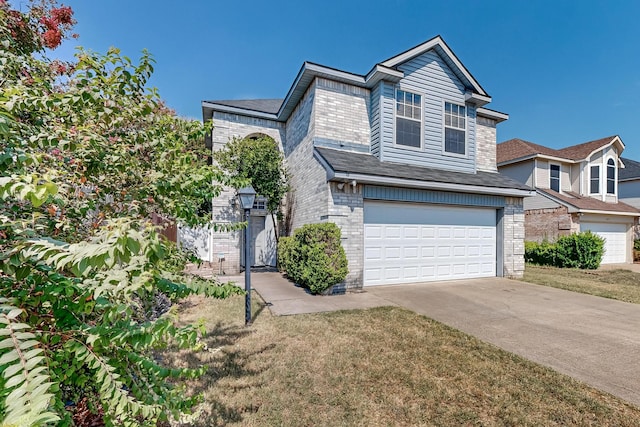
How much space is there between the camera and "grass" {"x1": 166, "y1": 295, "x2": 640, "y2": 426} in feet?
8.70

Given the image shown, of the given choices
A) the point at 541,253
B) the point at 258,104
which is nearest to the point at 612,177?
the point at 541,253

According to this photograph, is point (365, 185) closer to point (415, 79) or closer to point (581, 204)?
point (415, 79)

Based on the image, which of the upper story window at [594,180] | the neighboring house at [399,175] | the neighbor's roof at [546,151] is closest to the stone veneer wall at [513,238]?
the neighboring house at [399,175]

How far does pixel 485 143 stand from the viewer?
11172 mm

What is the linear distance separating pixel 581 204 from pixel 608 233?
3.71 m

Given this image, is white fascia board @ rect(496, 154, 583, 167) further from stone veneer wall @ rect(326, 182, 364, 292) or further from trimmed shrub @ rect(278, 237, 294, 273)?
trimmed shrub @ rect(278, 237, 294, 273)

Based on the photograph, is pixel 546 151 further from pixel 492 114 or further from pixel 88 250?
pixel 88 250

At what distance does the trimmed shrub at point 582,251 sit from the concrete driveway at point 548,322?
288 inches

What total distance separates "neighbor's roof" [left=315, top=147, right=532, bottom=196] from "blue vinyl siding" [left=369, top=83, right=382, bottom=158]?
0.32 meters

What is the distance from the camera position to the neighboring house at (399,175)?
7.96 m

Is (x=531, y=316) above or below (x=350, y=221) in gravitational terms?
below

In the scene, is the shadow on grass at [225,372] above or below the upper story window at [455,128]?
below

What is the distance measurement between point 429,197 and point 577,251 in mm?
10279

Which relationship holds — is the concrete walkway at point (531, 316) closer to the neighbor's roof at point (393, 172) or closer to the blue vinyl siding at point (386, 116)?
the neighbor's roof at point (393, 172)
